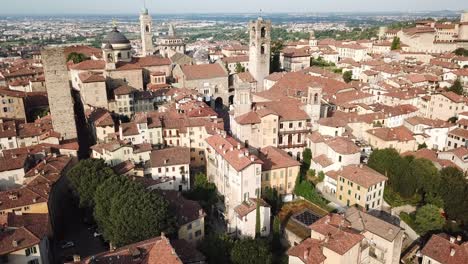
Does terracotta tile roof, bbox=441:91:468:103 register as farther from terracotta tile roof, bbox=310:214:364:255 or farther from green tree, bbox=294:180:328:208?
terracotta tile roof, bbox=310:214:364:255

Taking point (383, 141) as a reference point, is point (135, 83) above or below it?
above

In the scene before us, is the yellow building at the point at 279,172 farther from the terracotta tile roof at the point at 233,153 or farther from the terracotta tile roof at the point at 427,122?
the terracotta tile roof at the point at 427,122

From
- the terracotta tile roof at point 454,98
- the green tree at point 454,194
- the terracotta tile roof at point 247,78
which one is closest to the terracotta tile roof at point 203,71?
the terracotta tile roof at point 247,78

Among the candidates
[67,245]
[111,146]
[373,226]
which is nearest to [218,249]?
[373,226]

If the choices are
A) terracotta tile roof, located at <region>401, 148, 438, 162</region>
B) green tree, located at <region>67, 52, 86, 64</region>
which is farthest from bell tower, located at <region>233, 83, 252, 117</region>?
green tree, located at <region>67, 52, 86, 64</region>

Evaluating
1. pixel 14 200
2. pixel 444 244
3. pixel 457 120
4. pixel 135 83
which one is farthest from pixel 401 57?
pixel 14 200

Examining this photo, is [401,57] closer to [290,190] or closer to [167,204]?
[290,190]
